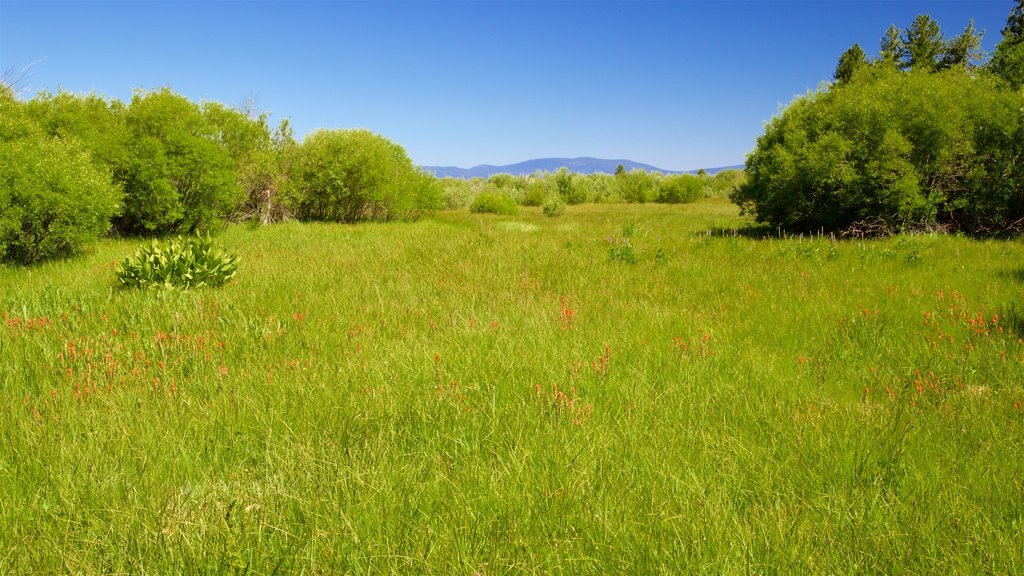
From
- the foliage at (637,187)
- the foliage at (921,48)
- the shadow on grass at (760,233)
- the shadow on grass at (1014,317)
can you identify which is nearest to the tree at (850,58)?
the foliage at (921,48)

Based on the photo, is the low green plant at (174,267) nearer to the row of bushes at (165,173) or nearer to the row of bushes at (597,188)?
the row of bushes at (165,173)

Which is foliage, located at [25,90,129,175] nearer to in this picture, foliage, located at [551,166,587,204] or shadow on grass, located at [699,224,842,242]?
shadow on grass, located at [699,224,842,242]

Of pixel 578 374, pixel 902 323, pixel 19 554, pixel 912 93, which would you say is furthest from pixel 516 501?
pixel 912 93

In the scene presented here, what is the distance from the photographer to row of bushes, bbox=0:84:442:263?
7734mm

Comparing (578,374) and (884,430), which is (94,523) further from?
(884,430)

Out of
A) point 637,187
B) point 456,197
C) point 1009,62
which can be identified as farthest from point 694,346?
point 637,187

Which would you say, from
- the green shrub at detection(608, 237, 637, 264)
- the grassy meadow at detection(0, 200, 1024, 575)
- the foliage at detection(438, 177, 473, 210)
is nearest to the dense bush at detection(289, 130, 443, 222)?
the green shrub at detection(608, 237, 637, 264)

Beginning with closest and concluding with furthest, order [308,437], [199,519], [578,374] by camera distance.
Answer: [199,519]
[308,437]
[578,374]

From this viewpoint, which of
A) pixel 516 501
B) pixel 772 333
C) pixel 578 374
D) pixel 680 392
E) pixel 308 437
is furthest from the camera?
pixel 772 333

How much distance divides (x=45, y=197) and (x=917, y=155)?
56.4 ft

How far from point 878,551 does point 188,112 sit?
14.0 meters

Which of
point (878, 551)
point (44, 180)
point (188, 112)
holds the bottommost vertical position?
point (878, 551)

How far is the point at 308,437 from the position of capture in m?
2.75

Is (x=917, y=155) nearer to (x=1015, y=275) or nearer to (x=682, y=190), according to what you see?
(x=1015, y=275)
